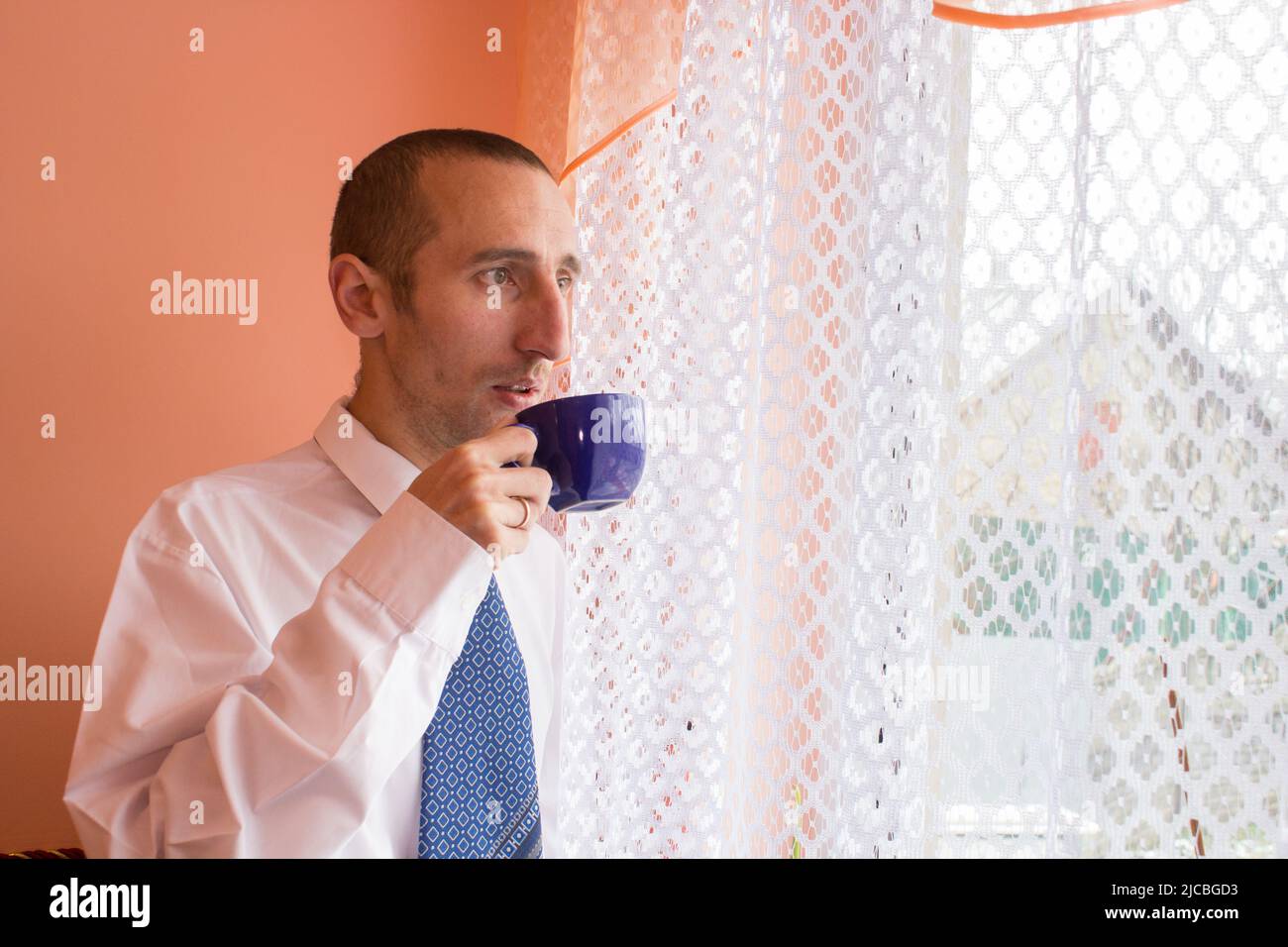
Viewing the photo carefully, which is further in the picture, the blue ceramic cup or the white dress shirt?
the blue ceramic cup

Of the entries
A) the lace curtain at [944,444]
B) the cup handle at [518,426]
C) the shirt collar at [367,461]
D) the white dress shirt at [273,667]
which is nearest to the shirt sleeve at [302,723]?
the white dress shirt at [273,667]

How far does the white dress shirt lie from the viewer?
2.77 ft

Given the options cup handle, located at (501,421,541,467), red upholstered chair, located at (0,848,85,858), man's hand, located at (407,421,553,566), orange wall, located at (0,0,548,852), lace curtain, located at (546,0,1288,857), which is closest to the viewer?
lace curtain, located at (546,0,1288,857)

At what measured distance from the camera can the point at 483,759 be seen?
1035mm

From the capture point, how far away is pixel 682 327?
50.0 inches

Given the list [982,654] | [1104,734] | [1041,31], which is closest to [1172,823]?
[1104,734]

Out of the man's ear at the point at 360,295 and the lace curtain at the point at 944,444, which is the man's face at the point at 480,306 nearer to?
the man's ear at the point at 360,295

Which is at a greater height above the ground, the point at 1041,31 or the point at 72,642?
the point at 1041,31

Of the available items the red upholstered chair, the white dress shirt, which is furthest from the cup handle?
the red upholstered chair

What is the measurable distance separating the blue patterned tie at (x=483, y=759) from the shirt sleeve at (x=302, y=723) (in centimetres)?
13

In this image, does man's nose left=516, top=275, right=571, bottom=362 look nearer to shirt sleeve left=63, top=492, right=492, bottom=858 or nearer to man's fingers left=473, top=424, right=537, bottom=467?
man's fingers left=473, top=424, right=537, bottom=467

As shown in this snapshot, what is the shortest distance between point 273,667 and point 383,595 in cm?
10
